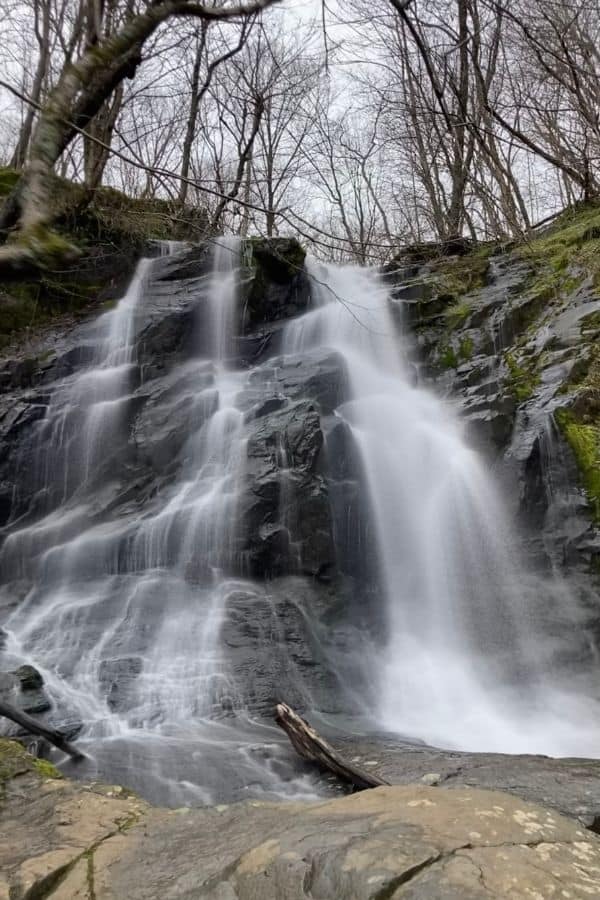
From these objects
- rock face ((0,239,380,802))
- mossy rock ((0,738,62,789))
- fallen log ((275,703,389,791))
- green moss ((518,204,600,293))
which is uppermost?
green moss ((518,204,600,293))

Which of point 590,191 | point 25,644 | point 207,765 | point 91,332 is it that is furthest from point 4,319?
point 590,191

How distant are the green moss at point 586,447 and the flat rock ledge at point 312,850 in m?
5.50

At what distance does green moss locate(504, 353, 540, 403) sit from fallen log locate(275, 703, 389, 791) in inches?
215

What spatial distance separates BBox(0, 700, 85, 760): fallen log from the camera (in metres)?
4.12

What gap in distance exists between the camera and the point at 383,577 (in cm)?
754

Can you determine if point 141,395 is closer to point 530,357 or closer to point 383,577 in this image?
point 383,577

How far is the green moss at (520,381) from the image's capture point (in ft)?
26.8

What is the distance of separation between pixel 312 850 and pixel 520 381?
303 inches

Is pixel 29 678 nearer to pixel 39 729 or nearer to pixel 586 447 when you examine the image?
pixel 39 729

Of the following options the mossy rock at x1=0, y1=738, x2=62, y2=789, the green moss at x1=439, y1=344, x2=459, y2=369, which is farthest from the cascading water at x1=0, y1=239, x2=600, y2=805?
the mossy rock at x1=0, y1=738, x2=62, y2=789

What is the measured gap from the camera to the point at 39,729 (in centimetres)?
427

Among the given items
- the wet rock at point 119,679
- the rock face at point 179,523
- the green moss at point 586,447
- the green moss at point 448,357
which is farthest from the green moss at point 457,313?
the wet rock at point 119,679

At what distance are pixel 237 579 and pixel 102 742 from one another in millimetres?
2679

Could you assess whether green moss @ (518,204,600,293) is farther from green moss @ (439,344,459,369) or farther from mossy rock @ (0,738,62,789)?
mossy rock @ (0,738,62,789)
